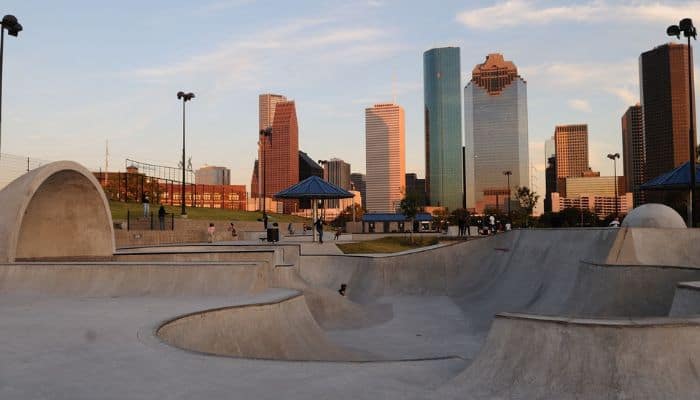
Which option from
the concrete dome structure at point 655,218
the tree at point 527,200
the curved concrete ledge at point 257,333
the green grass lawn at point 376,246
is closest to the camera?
the curved concrete ledge at point 257,333

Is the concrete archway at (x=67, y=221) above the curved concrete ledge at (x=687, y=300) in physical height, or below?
above

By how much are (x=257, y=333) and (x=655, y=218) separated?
1638 centimetres

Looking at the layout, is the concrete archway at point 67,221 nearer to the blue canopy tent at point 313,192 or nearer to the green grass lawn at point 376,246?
the blue canopy tent at point 313,192

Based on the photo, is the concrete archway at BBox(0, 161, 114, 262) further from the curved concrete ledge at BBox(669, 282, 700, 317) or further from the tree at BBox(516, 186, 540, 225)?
the tree at BBox(516, 186, 540, 225)

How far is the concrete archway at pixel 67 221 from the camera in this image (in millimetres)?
18719

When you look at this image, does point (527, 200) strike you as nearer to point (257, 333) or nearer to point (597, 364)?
point (257, 333)

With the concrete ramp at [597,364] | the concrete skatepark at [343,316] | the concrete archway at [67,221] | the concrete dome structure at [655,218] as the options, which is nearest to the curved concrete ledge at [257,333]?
the concrete skatepark at [343,316]

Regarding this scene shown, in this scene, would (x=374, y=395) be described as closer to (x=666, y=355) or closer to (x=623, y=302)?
(x=666, y=355)

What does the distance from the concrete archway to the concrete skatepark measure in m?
0.05

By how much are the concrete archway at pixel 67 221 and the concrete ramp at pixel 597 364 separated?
16.2 metres

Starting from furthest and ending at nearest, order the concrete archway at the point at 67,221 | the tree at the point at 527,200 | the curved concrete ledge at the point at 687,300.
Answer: the tree at the point at 527,200
the concrete archway at the point at 67,221
the curved concrete ledge at the point at 687,300

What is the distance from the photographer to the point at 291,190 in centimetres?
3152

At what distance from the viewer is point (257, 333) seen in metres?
10.8

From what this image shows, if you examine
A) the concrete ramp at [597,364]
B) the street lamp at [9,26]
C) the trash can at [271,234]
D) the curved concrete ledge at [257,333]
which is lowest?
the curved concrete ledge at [257,333]
